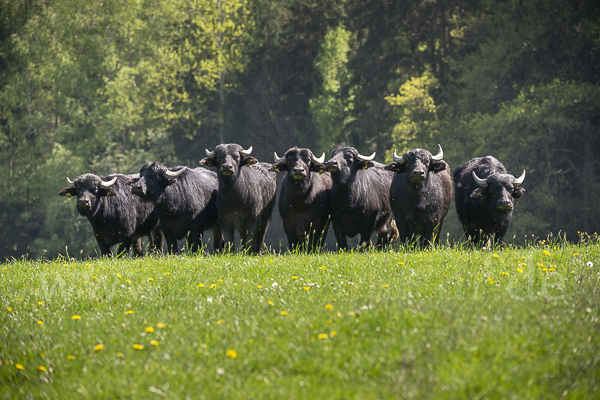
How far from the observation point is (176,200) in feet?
45.8

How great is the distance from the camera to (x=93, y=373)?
575 cm

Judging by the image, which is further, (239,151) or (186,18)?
(186,18)

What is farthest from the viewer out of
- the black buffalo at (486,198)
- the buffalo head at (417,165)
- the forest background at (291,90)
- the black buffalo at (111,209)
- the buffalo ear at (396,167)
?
the forest background at (291,90)

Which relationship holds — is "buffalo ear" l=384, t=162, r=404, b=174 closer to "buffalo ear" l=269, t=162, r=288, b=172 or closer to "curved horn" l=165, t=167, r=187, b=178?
"buffalo ear" l=269, t=162, r=288, b=172

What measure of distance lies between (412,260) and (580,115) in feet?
73.2

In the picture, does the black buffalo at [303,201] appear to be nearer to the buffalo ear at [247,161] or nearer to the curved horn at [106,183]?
the buffalo ear at [247,161]

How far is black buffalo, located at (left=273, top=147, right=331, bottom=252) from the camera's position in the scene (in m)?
12.9

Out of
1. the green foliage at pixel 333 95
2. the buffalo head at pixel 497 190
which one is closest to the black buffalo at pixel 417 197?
the buffalo head at pixel 497 190

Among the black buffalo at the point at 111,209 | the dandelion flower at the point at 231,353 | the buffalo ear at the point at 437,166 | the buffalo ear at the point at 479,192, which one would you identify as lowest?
the black buffalo at the point at 111,209

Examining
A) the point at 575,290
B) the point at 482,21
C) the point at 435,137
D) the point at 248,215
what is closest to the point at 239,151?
the point at 248,215

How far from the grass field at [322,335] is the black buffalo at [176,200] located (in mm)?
5264

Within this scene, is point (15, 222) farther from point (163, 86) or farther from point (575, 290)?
point (575, 290)

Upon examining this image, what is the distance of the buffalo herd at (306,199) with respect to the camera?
1240cm

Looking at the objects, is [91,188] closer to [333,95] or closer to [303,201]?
[303,201]
